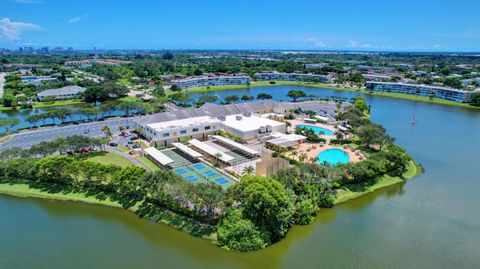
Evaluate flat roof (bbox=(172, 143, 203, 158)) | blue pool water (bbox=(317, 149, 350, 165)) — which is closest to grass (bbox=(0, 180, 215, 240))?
flat roof (bbox=(172, 143, 203, 158))

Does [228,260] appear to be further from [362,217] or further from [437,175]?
[437,175]

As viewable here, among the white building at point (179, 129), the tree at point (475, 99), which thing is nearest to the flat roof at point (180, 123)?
the white building at point (179, 129)

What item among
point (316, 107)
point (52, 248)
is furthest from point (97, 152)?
point (316, 107)

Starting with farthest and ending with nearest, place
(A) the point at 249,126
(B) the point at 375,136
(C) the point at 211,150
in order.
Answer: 1. (A) the point at 249,126
2. (B) the point at 375,136
3. (C) the point at 211,150

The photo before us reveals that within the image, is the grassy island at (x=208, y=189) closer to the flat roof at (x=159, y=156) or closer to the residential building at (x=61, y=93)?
the flat roof at (x=159, y=156)

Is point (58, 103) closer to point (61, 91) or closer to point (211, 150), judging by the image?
point (61, 91)

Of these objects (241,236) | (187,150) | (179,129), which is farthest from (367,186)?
(179,129)
